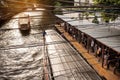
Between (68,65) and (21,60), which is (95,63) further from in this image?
(21,60)

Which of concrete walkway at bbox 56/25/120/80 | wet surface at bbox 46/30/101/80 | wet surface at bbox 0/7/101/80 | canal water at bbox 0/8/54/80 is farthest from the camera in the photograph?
canal water at bbox 0/8/54/80

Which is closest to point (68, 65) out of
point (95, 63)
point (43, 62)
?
point (95, 63)

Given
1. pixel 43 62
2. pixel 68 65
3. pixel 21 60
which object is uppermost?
pixel 68 65

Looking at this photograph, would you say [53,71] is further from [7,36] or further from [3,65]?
[7,36]

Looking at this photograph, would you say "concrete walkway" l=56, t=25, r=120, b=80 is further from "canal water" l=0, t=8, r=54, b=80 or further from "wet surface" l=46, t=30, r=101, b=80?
"canal water" l=0, t=8, r=54, b=80

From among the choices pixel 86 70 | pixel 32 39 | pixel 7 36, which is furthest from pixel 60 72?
pixel 7 36

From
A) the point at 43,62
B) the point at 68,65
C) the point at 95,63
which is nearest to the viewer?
the point at 68,65

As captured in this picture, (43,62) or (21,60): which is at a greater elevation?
(43,62)

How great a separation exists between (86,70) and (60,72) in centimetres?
186

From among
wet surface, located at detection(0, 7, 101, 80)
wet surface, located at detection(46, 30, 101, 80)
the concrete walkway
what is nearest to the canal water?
wet surface, located at detection(0, 7, 101, 80)

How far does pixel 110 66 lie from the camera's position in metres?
16.9

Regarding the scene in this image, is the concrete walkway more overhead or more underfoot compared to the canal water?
more overhead

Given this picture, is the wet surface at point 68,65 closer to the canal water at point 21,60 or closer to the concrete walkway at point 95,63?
the concrete walkway at point 95,63

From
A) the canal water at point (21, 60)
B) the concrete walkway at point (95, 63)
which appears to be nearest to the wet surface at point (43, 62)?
the canal water at point (21, 60)
